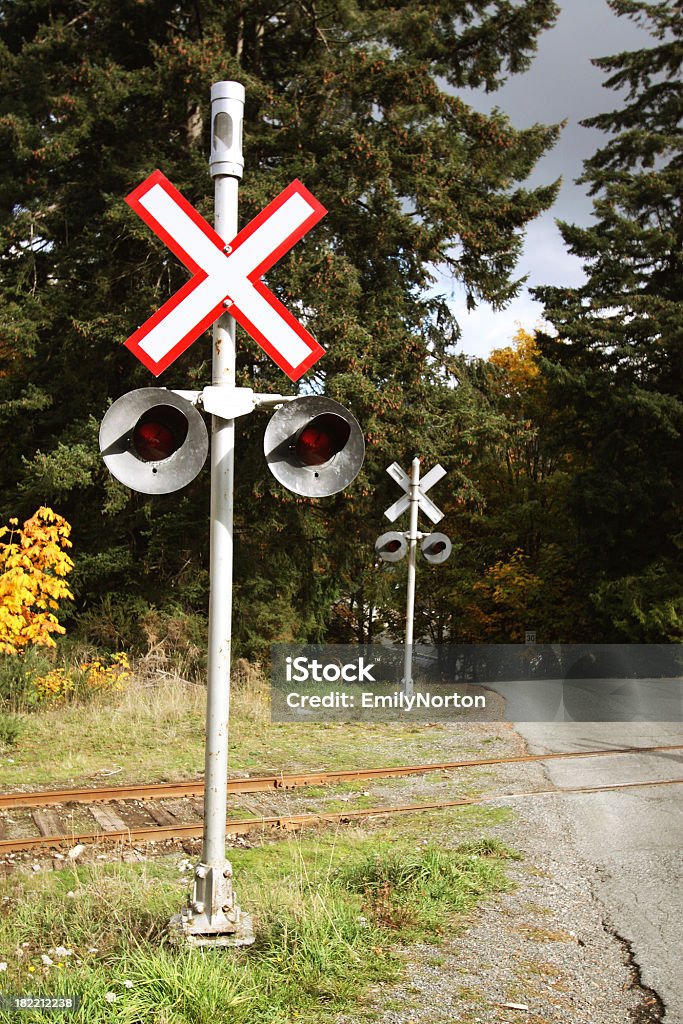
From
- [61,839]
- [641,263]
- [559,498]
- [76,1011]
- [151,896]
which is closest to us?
[76,1011]

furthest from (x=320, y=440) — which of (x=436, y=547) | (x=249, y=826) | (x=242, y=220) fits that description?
(x=242, y=220)

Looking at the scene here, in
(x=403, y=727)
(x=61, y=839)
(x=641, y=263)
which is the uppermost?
(x=641, y=263)

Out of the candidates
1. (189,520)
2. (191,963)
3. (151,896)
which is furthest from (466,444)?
(191,963)

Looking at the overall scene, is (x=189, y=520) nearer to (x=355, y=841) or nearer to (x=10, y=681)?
(x=10, y=681)

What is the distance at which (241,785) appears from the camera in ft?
27.6

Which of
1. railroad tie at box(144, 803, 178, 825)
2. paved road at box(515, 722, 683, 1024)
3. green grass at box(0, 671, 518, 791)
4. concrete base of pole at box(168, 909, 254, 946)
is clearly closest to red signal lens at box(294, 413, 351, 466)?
concrete base of pole at box(168, 909, 254, 946)

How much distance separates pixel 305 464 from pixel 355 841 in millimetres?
3850

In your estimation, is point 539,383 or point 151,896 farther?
point 539,383

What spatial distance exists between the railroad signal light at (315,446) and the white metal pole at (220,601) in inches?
9.3

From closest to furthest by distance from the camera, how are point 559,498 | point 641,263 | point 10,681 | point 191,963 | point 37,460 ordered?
point 191,963 → point 10,681 → point 37,460 → point 641,263 → point 559,498

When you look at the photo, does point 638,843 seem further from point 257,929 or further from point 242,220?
point 242,220

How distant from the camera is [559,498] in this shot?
2569 centimetres

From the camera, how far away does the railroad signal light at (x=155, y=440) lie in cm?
367

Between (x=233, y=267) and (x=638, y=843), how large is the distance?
5.31m
